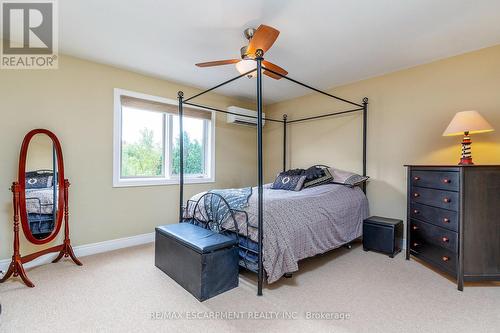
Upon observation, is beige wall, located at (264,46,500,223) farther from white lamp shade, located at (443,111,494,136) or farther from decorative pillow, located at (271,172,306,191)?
decorative pillow, located at (271,172,306,191)

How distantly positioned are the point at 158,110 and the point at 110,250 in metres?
Answer: 1.94

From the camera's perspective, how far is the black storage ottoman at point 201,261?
6.45ft

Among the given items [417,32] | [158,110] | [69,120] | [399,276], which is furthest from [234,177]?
[417,32]

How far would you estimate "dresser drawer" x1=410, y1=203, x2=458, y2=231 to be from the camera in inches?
89.0

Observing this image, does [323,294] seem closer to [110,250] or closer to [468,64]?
[110,250]

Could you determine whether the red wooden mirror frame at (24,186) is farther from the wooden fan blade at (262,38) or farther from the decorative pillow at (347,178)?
the decorative pillow at (347,178)

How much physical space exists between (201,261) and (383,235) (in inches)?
87.8

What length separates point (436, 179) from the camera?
244 centimetres

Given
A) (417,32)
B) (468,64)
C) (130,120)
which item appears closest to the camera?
(417,32)

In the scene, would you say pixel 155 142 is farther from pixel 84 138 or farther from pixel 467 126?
pixel 467 126

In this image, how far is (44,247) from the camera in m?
2.72

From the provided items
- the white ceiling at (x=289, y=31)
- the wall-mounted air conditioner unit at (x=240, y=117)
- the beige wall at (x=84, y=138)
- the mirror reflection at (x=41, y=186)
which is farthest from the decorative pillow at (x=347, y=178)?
the mirror reflection at (x=41, y=186)

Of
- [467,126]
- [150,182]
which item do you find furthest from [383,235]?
[150,182]

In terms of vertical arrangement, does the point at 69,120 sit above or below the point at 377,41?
below
